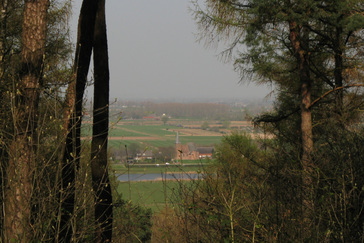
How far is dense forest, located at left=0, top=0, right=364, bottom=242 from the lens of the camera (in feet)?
11.0

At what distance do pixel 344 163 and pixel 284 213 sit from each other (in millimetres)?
1378

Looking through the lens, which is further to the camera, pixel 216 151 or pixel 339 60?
pixel 339 60

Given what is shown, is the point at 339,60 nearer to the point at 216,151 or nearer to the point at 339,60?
the point at 339,60

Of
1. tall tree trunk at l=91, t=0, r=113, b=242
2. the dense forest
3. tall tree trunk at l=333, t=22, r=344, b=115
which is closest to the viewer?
the dense forest

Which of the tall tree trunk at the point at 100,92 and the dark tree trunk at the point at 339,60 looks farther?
the dark tree trunk at the point at 339,60

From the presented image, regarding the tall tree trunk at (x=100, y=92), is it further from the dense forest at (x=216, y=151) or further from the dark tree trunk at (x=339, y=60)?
the dark tree trunk at (x=339, y=60)

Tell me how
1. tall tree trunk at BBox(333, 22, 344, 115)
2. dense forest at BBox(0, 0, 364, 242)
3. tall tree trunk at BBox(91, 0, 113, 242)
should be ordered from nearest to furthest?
dense forest at BBox(0, 0, 364, 242)
tall tree trunk at BBox(91, 0, 113, 242)
tall tree trunk at BBox(333, 22, 344, 115)

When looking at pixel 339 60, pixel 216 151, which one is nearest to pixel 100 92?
pixel 216 151

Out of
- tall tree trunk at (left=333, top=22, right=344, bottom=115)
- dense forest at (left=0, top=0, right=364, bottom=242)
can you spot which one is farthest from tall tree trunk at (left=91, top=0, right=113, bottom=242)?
tall tree trunk at (left=333, top=22, right=344, bottom=115)

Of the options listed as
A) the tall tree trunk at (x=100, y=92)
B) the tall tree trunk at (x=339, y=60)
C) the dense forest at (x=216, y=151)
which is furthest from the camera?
the tall tree trunk at (x=339, y=60)

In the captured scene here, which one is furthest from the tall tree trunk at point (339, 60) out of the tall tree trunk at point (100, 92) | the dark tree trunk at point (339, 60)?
the tall tree trunk at point (100, 92)

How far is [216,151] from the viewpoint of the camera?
618 cm

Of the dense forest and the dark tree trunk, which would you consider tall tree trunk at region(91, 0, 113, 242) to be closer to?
the dense forest

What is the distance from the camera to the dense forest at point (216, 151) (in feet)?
11.0
